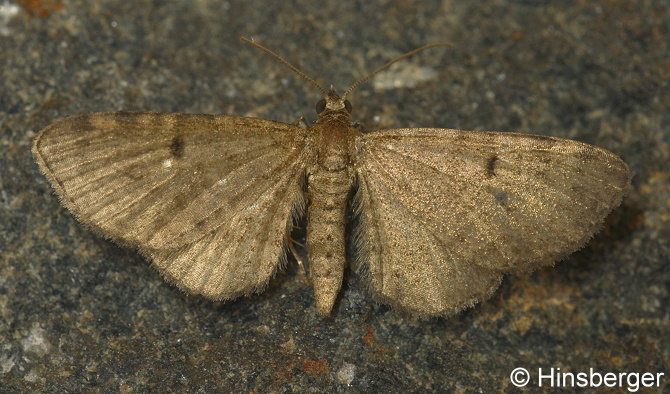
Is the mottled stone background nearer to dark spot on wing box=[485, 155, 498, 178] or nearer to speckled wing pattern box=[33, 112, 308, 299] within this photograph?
speckled wing pattern box=[33, 112, 308, 299]

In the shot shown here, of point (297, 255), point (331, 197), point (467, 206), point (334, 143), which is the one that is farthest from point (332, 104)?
point (467, 206)

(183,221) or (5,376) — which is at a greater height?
(183,221)

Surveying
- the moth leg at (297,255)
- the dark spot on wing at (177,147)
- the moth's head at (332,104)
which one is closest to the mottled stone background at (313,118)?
the moth leg at (297,255)

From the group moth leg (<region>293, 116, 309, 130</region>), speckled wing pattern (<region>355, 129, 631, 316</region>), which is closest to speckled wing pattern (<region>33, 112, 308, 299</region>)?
moth leg (<region>293, 116, 309, 130</region>)

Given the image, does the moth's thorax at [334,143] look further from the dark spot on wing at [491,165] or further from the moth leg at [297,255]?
the dark spot on wing at [491,165]

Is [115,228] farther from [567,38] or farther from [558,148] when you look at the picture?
[567,38]

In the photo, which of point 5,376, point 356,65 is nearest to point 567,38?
point 356,65
